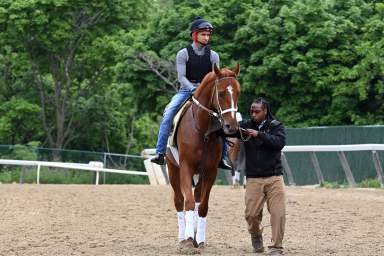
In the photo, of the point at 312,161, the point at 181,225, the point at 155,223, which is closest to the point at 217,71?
the point at 181,225

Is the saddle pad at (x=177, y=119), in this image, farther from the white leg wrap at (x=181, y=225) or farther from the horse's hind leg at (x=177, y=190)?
the white leg wrap at (x=181, y=225)

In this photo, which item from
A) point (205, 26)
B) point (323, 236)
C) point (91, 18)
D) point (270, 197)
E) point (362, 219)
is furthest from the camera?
point (91, 18)

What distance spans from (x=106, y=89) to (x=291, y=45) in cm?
1810

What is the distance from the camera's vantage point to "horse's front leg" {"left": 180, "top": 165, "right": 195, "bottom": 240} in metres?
12.7

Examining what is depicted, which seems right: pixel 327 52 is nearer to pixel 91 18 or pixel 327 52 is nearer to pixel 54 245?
pixel 91 18

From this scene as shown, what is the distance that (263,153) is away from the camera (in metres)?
12.2

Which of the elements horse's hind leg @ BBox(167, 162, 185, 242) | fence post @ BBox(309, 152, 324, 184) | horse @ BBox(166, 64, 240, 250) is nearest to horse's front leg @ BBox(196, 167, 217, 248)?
horse @ BBox(166, 64, 240, 250)

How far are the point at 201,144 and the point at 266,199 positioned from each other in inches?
43.9

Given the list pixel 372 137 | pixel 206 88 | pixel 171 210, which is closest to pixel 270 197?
pixel 206 88

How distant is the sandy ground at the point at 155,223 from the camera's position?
1302 cm

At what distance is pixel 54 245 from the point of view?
13.5 m

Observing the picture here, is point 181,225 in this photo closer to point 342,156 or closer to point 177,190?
point 177,190

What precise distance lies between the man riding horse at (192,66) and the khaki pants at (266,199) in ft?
3.66

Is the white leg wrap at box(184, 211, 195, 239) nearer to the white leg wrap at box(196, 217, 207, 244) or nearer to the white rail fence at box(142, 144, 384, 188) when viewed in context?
the white leg wrap at box(196, 217, 207, 244)
